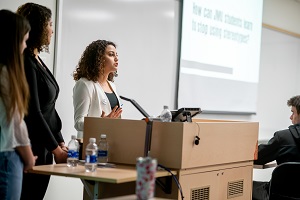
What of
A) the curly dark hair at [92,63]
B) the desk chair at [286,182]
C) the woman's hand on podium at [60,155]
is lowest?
the desk chair at [286,182]

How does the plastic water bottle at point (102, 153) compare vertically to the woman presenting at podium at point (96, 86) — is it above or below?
below

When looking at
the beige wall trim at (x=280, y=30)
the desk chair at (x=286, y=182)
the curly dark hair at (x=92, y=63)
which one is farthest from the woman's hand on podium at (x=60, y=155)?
the beige wall trim at (x=280, y=30)

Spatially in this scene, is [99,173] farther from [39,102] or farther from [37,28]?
[37,28]

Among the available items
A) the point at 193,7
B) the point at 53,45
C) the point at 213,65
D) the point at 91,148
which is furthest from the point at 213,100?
the point at 91,148

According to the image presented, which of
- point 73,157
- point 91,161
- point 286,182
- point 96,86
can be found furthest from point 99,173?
point 286,182

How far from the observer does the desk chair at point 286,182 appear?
3.49 metres

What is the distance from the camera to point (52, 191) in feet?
12.8

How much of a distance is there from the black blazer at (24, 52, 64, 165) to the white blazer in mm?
330

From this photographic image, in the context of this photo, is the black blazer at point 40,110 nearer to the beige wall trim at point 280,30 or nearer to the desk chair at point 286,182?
the desk chair at point 286,182

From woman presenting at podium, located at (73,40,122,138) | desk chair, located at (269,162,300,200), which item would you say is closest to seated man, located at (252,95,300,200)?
desk chair, located at (269,162,300,200)

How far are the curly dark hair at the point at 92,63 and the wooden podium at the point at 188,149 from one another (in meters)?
0.52

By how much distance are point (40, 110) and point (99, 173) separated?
512mm

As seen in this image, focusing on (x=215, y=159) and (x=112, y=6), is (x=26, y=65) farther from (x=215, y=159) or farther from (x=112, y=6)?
(x=112, y=6)

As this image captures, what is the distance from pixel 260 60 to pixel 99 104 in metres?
3.77
